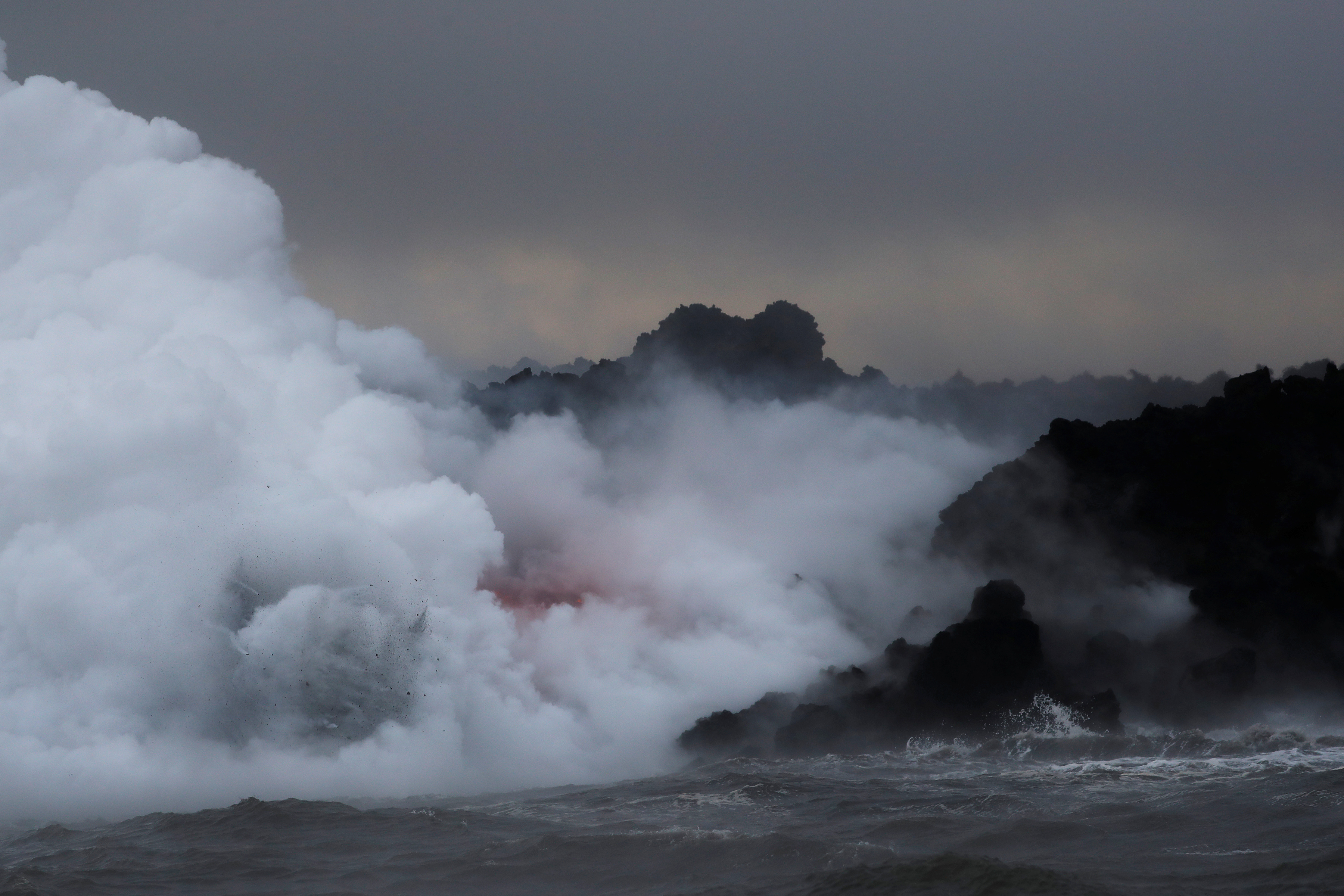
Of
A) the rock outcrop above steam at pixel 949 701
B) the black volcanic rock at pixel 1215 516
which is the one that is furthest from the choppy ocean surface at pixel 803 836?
the black volcanic rock at pixel 1215 516

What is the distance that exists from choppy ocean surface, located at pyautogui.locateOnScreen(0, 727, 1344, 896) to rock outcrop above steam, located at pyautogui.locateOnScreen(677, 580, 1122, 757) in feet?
15.1

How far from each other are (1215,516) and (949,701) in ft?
54.6

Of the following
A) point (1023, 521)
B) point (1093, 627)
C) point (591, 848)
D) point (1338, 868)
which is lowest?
point (1338, 868)

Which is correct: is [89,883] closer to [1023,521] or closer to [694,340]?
[1023,521]

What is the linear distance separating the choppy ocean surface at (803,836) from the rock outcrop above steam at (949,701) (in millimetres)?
4590

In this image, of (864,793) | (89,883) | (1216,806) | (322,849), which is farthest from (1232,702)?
(89,883)

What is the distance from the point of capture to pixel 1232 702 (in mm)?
50062

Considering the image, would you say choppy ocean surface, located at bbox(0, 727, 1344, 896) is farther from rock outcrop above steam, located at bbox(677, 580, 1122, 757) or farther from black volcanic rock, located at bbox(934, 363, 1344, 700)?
black volcanic rock, located at bbox(934, 363, 1344, 700)

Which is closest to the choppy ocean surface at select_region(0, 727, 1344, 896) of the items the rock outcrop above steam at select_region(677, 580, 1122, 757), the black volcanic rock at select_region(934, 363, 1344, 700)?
the rock outcrop above steam at select_region(677, 580, 1122, 757)

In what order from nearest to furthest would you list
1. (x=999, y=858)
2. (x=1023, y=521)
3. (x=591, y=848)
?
(x=999, y=858) → (x=591, y=848) → (x=1023, y=521)

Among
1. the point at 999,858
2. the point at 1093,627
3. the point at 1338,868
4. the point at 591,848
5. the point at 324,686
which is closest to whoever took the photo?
the point at 1338,868

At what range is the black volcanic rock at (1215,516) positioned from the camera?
175 feet

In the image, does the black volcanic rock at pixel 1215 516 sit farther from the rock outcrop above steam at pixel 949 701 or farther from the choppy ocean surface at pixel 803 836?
the choppy ocean surface at pixel 803 836

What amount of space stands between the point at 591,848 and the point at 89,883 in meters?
12.8
